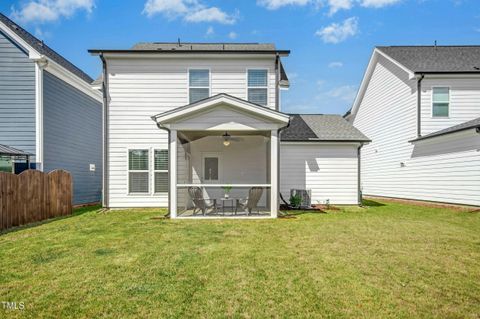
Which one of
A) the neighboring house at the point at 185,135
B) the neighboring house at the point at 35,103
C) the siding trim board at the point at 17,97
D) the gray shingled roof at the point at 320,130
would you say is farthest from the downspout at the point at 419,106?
the siding trim board at the point at 17,97

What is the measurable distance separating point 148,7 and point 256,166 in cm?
1033

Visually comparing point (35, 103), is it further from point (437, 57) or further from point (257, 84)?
point (437, 57)

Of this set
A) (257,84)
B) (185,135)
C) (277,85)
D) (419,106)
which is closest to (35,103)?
(185,135)

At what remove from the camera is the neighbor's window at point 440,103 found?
13.5m

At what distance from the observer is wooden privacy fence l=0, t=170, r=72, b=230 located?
309 inches

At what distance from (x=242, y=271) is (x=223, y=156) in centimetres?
803

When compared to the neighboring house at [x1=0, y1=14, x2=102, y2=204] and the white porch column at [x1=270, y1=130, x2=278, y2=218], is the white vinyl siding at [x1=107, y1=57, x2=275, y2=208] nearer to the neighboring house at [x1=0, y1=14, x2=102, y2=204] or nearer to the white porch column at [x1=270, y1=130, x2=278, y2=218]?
the neighboring house at [x1=0, y1=14, x2=102, y2=204]

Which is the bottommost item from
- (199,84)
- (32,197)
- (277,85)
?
(32,197)

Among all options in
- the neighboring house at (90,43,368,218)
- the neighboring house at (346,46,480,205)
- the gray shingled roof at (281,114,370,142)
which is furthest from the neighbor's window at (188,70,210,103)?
the neighboring house at (346,46,480,205)

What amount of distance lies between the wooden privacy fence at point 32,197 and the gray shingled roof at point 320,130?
8.69 m

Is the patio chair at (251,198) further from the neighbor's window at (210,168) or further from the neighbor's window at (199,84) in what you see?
the neighbor's window at (199,84)

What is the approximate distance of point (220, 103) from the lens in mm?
8938

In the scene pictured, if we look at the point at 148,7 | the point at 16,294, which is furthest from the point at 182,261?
→ the point at 148,7

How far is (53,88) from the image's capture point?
11.9 meters
